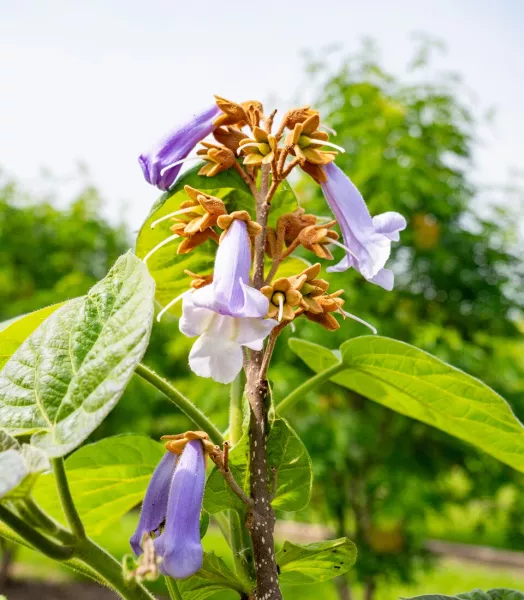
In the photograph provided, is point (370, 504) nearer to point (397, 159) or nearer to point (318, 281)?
point (397, 159)

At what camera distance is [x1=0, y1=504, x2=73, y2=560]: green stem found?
370 millimetres

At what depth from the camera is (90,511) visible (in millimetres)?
715

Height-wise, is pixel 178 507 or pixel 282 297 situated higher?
pixel 282 297

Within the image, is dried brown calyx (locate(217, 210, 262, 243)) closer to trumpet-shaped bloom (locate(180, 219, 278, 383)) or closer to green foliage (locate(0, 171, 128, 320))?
Answer: trumpet-shaped bloom (locate(180, 219, 278, 383))

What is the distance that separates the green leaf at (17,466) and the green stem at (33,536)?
10 millimetres

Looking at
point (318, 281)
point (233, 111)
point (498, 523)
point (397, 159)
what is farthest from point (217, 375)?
point (498, 523)

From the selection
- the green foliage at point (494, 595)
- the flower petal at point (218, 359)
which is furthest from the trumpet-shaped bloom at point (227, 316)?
the green foliage at point (494, 595)

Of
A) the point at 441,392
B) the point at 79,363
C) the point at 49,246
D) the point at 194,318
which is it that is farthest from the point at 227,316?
the point at 49,246

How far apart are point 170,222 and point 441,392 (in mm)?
297

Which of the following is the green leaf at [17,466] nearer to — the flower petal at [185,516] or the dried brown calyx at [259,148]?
the flower petal at [185,516]

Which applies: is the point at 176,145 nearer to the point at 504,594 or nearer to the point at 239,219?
the point at 239,219

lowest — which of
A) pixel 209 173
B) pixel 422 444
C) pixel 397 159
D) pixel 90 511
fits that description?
pixel 422 444

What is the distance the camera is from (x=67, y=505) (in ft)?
1.34

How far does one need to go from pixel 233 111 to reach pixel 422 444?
4.28 m
